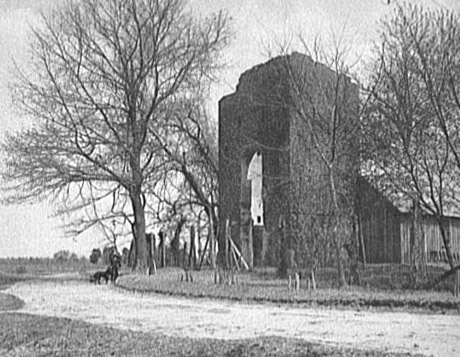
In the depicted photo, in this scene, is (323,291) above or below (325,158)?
below

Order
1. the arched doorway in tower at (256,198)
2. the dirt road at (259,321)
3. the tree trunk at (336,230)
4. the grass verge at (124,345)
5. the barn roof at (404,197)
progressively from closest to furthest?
the grass verge at (124,345) < the dirt road at (259,321) < the tree trunk at (336,230) < the barn roof at (404,197) < the arched doorway in tower at (256,198)

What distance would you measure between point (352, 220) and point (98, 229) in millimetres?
7174

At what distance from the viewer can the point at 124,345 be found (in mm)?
6984

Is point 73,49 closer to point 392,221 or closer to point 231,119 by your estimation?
point 231,119

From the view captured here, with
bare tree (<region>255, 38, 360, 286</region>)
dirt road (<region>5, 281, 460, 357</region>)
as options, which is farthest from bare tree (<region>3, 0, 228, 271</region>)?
dirt road (<region>5, 281, 460, 357</region>)

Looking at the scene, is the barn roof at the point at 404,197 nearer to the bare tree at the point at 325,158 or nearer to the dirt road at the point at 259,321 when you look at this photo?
the bare tree at the point at 325,158

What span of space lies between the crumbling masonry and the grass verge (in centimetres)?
779

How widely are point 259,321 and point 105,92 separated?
1180 centimetres

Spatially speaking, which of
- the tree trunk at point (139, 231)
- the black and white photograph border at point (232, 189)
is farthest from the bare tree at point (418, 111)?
the tree trunk at point (139, 231)

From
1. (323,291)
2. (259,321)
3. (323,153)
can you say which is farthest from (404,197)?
(259,321)

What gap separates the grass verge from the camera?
20.8ft

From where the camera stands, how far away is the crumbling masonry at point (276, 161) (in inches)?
591

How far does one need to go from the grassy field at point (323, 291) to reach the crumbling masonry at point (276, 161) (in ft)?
4.07

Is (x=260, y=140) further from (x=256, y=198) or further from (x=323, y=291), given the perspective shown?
(x=323, y=291)
